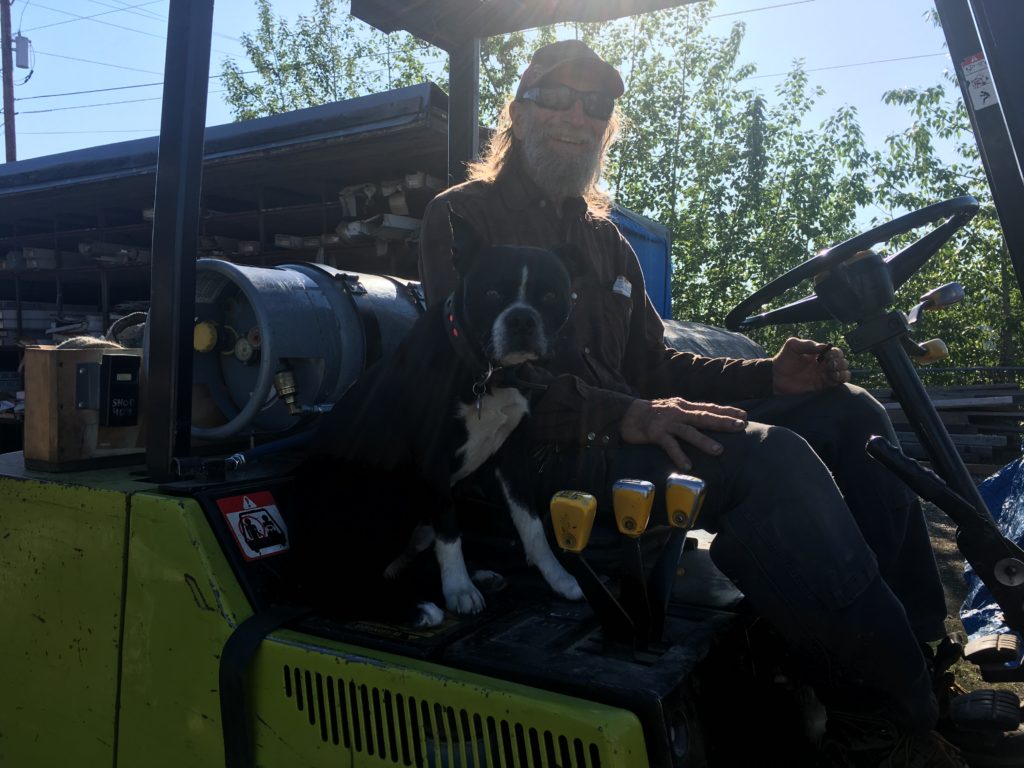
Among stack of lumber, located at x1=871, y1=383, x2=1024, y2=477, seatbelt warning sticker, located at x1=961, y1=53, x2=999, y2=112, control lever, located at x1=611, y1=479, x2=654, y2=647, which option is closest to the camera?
control lever, located at x1=611, y1=479, x2=654, y2=647

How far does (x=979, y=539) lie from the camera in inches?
60.8

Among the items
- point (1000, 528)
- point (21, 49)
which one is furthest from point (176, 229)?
point (21, 49)

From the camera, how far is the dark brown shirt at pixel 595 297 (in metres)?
2.35

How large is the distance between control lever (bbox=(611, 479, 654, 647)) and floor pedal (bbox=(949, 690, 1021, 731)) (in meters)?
0.70

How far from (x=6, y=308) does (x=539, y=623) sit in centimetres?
751

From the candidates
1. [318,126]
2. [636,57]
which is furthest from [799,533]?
[636,57]

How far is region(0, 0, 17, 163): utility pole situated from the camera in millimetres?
18908

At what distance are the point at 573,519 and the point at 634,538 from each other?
13 cm

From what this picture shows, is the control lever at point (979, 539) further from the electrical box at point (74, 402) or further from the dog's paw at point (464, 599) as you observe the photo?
the electrical box at point (74, 402)

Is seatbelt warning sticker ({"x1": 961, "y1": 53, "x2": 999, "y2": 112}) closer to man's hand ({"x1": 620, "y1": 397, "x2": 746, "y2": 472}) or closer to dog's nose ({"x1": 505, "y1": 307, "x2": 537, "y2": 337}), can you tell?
man's hand ({"x1": 620, "y1": 397, "x2": 746, "y2": 472})

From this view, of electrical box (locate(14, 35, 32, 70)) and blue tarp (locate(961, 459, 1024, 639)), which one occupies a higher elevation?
electrical box (locate(14, 35, 32, 70))

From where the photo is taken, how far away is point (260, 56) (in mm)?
21406

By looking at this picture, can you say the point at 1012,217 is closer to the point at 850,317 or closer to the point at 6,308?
the point at 850,317

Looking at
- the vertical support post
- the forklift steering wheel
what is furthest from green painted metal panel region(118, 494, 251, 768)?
the vertical support post
